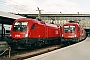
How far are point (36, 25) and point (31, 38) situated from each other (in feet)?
5.98

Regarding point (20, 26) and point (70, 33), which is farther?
point (70, 33)

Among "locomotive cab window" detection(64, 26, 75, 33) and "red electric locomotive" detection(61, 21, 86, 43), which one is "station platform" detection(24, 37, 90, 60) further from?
"locomotive cab window" detection(64, 26, 75, 33)

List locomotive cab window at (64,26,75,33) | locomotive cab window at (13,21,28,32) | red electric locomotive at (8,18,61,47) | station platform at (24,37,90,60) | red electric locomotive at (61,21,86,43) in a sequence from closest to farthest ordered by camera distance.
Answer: station platform at (24,37,90,60)
red electric locomotive at (8,18,61,47)
locomotive cab window at (13,21,28,32)
red electric locomotive at (61,21,86,43)
locomotive cab window at (64,26,75,33)

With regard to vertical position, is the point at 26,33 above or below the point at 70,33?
above

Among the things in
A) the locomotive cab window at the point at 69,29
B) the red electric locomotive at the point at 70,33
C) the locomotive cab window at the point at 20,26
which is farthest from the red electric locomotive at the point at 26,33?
the locomotive cab window at the point at 69,29

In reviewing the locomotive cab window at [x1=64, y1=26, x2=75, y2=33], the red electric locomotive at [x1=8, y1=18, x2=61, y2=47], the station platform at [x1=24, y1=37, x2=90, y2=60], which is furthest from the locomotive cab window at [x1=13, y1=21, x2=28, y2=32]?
the locomotive cab window at [x1=64, y1=26, x2=75, y2=33]

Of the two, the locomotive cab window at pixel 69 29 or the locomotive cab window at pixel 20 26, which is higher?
the locomotive cab window at pixel 20 26

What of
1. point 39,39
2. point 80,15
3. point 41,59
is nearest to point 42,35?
point 39,39

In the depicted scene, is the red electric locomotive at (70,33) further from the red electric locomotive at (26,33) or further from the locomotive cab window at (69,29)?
the red electric locomotive at (26,33)

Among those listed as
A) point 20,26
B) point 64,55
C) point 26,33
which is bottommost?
point 64,55

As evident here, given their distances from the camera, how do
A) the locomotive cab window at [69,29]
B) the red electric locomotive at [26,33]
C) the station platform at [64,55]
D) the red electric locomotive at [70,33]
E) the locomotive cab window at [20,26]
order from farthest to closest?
the locomotive cab window at [69,29], the red electric locomotive at [70,33], the locomotive cab window at [20,26], the red electric locomotive at [26,33], the station platform at [64,55]

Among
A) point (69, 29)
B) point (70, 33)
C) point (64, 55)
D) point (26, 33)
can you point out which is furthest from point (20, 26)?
point (69, 29)

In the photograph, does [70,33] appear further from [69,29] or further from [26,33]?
[26,33]

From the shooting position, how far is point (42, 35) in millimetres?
23594
